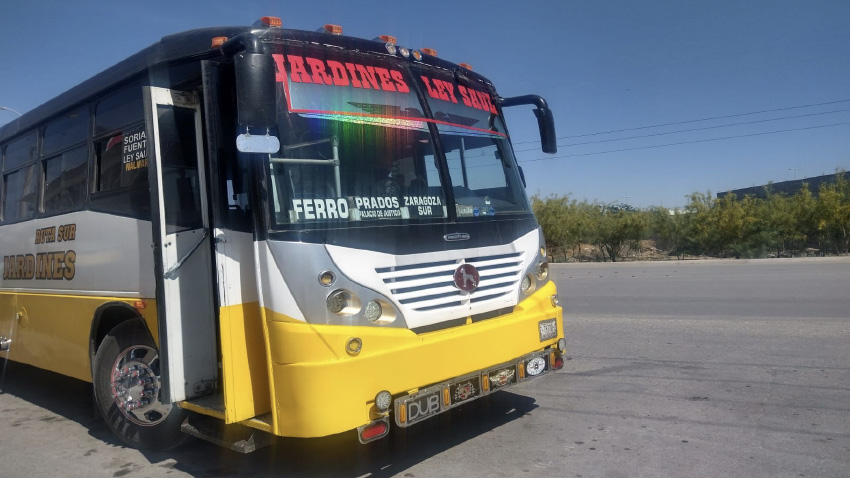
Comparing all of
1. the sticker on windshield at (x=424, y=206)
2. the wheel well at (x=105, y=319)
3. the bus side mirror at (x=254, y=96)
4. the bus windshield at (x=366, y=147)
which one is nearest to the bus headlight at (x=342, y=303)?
the bus windshield at (x=366, y=147)

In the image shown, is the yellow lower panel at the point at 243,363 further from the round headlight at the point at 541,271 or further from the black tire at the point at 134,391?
the round headlight at the point at 541,271

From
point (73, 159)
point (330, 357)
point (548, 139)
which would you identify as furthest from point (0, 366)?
point (548, 139)

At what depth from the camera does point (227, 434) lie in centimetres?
455

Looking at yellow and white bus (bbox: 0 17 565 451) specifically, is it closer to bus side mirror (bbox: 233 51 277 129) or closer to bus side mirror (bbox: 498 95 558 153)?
bus side mirror (bbox: 233 51 277 129)

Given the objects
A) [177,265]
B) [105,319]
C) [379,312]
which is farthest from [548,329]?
[105,319]

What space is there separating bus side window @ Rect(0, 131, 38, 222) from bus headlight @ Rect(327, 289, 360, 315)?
4779 mm

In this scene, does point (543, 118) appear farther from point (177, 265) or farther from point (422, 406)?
point (177, 265)

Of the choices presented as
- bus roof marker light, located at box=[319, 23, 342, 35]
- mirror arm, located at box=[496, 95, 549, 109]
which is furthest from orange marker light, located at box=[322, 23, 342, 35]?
mirror arm, located at box=[496, 95, 549, 109]

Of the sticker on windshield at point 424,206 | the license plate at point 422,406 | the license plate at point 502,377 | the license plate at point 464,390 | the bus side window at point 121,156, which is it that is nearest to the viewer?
the license plate at point 422,406

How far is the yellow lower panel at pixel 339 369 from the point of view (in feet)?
13.1

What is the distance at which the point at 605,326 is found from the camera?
34.8ft

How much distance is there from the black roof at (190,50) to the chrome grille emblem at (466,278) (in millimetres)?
1770

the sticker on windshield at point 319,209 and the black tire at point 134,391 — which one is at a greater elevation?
the sticker on windshield at point 319,209

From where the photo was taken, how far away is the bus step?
4270mm
